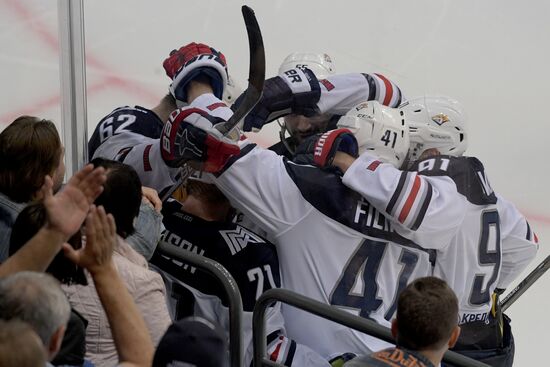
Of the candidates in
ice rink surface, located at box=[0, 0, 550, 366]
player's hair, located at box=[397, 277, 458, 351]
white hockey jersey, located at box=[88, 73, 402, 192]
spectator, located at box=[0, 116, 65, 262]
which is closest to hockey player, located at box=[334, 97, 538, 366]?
white hockey jersey, located at box=[88, 73, 402, 192]

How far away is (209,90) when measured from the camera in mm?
3447

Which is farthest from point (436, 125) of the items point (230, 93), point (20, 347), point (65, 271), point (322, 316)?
point (20, 347)

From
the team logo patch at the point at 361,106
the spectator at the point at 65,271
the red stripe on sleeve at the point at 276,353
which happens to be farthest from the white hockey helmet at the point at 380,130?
the spectator at the point at 65,271

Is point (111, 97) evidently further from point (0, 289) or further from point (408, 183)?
point (0, 289)

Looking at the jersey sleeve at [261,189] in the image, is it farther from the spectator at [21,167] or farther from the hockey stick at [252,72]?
the spectator at [21,167]

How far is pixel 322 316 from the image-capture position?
2.78 meters

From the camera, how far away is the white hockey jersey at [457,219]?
309 centimetres

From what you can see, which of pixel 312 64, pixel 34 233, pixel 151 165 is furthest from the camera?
pixel 312 64

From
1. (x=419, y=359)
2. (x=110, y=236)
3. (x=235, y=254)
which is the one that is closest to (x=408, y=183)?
(x=235, y=254)

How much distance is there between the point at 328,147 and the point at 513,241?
2.71 feet

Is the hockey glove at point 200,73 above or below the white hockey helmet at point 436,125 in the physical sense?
above

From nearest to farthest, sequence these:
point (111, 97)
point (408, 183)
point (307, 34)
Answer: point (408, 183) < point (111, 97) < point (307, 34)

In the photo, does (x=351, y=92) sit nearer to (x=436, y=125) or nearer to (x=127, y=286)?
(x=436, y=125)

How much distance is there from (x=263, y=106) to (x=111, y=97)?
2.37 metres
